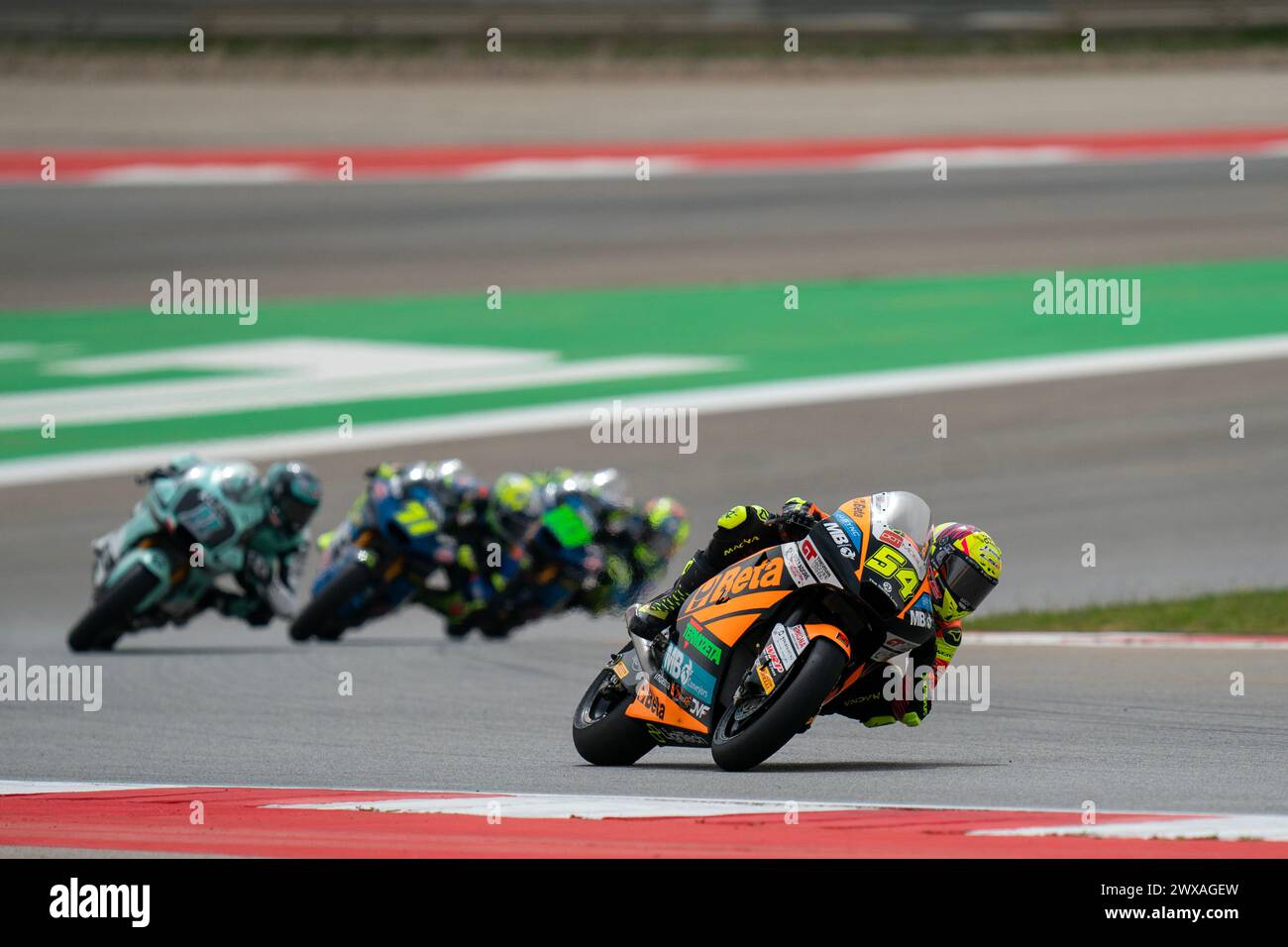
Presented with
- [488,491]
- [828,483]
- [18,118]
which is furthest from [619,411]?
[18,118]

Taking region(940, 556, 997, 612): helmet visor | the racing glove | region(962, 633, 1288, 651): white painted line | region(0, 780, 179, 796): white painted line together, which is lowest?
region(0, 780, 179, 796): white painted line

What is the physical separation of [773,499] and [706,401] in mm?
2622

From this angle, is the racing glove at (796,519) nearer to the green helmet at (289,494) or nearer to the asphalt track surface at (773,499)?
the asphalt track surface at (773,499)

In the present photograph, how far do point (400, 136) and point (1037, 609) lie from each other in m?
16.7

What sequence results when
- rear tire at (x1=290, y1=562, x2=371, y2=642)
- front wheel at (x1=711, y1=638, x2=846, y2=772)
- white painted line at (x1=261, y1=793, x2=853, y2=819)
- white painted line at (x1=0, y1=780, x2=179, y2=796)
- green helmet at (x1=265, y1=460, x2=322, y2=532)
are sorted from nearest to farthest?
white painted line at (x1=261, y1=793, x2=853, y2=819) → front wheel at (x1=711, y1=638, x2=846, y2=772) → white painted line at (x1=0, y1=780, x2=179, y2=796) → rear tire at (x1=290, y1=562, x2=371, y2=642) → green helmet at (x1=265, y1=460, x2=322, y2=532)

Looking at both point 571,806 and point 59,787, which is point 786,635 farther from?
point 59,787

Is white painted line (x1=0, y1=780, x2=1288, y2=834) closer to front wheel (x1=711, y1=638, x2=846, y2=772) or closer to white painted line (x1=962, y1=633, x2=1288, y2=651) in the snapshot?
front wheel (x1=711, y1=638, x2=846, y2=772)

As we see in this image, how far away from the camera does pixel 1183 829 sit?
649 cm

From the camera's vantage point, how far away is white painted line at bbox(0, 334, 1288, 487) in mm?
17000

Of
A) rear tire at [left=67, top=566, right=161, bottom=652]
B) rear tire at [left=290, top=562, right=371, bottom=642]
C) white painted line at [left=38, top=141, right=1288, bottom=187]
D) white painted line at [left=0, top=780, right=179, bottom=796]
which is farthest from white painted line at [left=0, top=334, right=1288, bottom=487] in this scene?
white painted line at [left=0, top=780, right=179, bottom=796]

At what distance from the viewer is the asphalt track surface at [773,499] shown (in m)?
8.43

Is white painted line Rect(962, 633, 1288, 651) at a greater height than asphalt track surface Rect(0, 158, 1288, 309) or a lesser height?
lesser

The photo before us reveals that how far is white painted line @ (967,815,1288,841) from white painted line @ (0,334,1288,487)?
11233mm

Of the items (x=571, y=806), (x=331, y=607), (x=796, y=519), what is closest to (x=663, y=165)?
(x=331, y=607)
